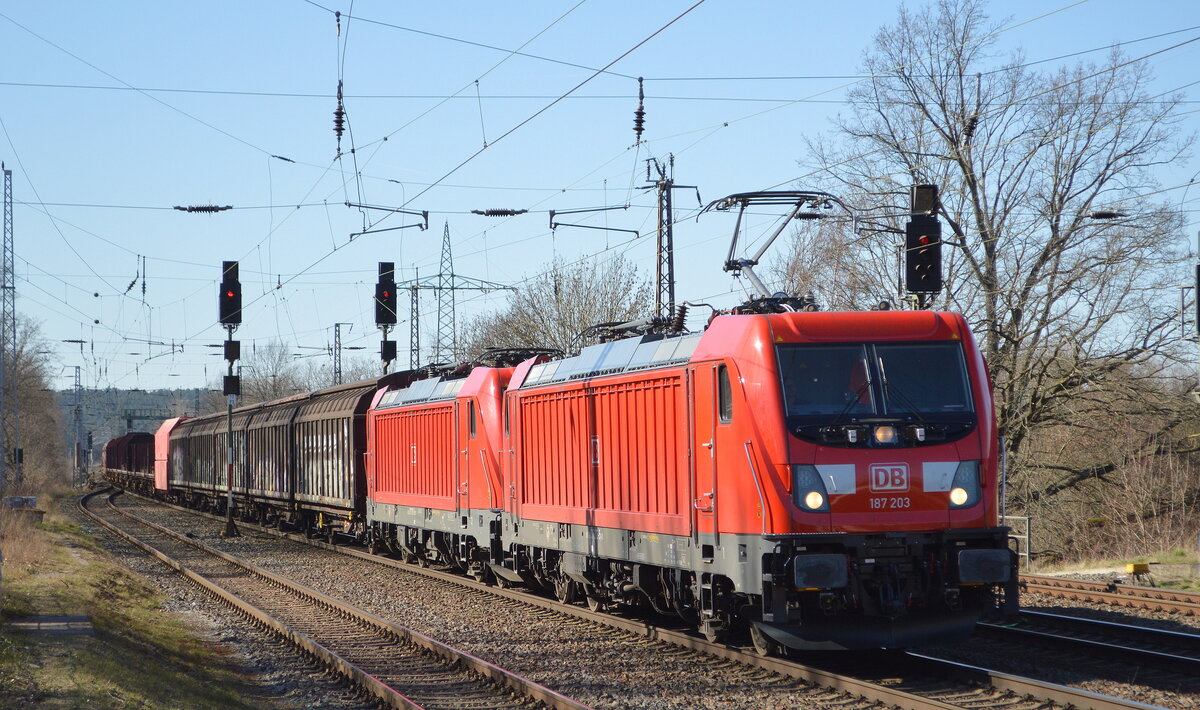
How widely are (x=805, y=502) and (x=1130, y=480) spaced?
67.8 ft

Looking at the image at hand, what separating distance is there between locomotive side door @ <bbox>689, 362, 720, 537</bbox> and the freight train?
0.08 feet

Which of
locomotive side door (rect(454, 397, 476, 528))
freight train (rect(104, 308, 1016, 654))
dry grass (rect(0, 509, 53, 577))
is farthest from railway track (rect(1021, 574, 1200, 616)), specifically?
dry grass (rect(0, 509, 53, 577))

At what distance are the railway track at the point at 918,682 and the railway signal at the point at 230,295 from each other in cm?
1486

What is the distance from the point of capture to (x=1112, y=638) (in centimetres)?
1260

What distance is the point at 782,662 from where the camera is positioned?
436 inches

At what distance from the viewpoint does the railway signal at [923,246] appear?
17.6 metres

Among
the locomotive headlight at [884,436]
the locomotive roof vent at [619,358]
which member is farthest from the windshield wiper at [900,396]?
the locomotive roof vent at [619,358]

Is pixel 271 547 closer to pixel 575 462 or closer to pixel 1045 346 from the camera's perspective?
pixel 575 462

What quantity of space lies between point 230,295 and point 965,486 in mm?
18553

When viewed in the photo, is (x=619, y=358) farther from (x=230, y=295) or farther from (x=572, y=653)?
(x=230, y=295)

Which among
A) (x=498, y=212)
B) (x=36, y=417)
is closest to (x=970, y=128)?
(x=498, y=212)

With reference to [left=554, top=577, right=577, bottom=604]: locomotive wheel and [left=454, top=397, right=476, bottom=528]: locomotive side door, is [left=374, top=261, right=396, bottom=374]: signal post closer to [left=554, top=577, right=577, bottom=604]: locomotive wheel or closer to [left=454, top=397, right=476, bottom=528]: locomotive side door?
[left=454, top=397, right=476, bottom=528]: locomotive side door

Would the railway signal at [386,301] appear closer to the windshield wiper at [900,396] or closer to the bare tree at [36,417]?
the windshield wiper at [900,396]

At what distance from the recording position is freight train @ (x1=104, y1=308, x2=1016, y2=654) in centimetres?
1033
